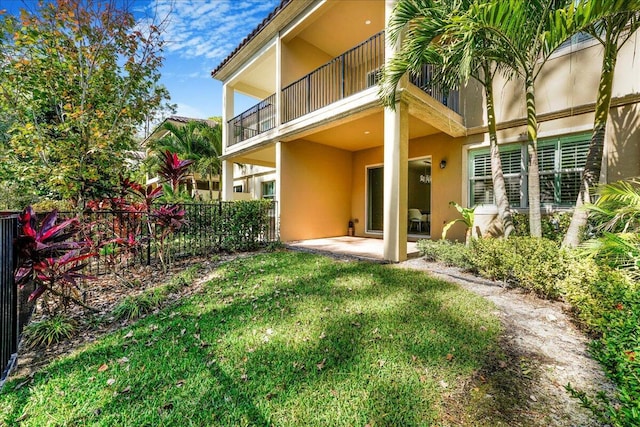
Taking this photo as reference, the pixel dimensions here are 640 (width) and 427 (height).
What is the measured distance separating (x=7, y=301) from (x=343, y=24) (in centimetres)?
1042

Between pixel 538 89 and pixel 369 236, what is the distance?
6.97 m

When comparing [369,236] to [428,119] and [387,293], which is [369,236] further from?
[387,293]

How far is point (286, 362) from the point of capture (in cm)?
271

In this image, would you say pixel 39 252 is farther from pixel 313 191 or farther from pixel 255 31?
pixel 255 31

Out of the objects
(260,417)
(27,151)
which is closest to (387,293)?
(260,417)

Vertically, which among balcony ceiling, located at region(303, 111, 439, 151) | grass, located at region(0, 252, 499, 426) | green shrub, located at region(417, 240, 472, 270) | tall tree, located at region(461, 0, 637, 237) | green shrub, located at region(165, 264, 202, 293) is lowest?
grass, located at region(0, 252, 499, 426)

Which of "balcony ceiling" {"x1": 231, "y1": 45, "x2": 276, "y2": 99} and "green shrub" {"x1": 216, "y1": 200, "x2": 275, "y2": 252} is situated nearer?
"green shrub" {"x1": 216, "y1": 200, "x2": 275, "y2": 252}

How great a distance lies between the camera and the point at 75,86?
458cm

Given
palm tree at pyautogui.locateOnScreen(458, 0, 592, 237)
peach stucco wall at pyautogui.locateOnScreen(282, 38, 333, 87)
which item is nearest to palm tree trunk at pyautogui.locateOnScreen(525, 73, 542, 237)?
palm tree at pyautogui.locateOnScreen(458, 0, 592, 237)

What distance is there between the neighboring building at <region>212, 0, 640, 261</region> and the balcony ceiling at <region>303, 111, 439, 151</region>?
0.04m

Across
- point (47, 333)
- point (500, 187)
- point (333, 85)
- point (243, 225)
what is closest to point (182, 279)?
point (47, 333)

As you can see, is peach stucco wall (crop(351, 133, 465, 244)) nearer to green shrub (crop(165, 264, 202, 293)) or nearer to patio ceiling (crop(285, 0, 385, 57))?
patio ceiling (crop(285, 0, 385, 57))

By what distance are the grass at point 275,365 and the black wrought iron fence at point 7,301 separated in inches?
15.5

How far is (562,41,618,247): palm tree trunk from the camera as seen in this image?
4.82 metres
